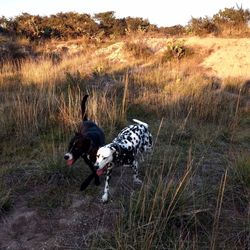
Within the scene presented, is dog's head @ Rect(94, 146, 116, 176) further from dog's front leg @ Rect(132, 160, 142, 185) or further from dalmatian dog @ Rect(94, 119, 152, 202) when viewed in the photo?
dog's front leg @ Rect(132, 160, 142, 185)

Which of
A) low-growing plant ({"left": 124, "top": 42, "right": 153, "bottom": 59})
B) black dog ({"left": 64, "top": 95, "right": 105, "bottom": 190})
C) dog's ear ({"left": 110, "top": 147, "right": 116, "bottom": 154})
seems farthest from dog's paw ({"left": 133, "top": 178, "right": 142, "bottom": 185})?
low-growing plant ({"left": 124, "top": 42, "right": 153, "bottom": 59})

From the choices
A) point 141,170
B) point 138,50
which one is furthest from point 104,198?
point 138,50

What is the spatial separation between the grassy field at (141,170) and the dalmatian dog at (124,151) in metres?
0.24

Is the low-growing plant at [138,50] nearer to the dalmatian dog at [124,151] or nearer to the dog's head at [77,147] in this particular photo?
the dalmatian dog at [124,151]

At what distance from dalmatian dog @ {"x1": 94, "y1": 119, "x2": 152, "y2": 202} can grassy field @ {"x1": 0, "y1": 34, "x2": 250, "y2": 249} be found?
236 mm

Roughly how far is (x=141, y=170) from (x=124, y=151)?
76 cm

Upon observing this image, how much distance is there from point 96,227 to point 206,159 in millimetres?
2013

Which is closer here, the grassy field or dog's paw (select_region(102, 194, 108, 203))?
the grassy field

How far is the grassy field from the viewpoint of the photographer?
10.3ft

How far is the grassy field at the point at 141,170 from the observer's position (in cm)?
313

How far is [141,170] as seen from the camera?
4457 millimetres

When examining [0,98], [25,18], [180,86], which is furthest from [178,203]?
[25,18]

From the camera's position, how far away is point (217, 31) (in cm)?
1477

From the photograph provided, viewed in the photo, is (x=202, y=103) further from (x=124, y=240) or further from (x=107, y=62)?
(x=107, y=62)
